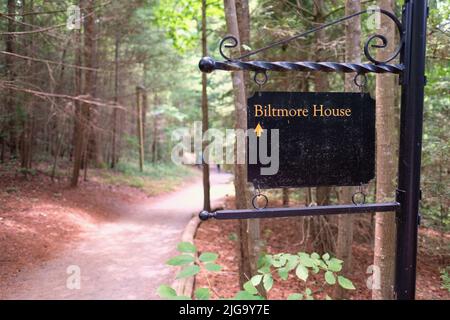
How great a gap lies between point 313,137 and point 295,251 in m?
7.79

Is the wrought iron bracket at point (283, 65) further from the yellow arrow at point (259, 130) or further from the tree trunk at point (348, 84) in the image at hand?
the tree trunk at point (348, 84)

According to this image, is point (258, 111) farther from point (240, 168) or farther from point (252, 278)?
point (240, 168)

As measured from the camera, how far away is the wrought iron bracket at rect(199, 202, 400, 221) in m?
2.20

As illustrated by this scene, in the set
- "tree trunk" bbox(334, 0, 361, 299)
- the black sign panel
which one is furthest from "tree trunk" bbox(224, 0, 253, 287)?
the black sign panel

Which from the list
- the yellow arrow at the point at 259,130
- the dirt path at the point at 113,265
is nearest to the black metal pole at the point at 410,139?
the yellow arrow at the point at 259,130

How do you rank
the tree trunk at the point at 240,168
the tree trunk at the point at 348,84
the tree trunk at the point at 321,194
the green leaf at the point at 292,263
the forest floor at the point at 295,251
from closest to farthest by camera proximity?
the green leaf at the point at 292,263 → the tree trunk at the point at 240,168 → the tree trunk at the point at 348,84 → the forest floor at the point at 295,251 → the tree trunk at the point at 321,194

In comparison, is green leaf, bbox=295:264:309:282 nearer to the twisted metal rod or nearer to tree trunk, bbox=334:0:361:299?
the twisted metal rod

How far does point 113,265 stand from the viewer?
23.5 ft

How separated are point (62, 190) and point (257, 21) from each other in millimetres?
8982

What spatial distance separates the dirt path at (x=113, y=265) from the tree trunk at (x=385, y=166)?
362 cm

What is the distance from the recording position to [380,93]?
166 inches

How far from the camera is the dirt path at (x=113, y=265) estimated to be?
18.9 feet

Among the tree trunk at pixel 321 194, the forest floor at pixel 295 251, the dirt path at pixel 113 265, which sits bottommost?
the forest floor at pixel 295 251
